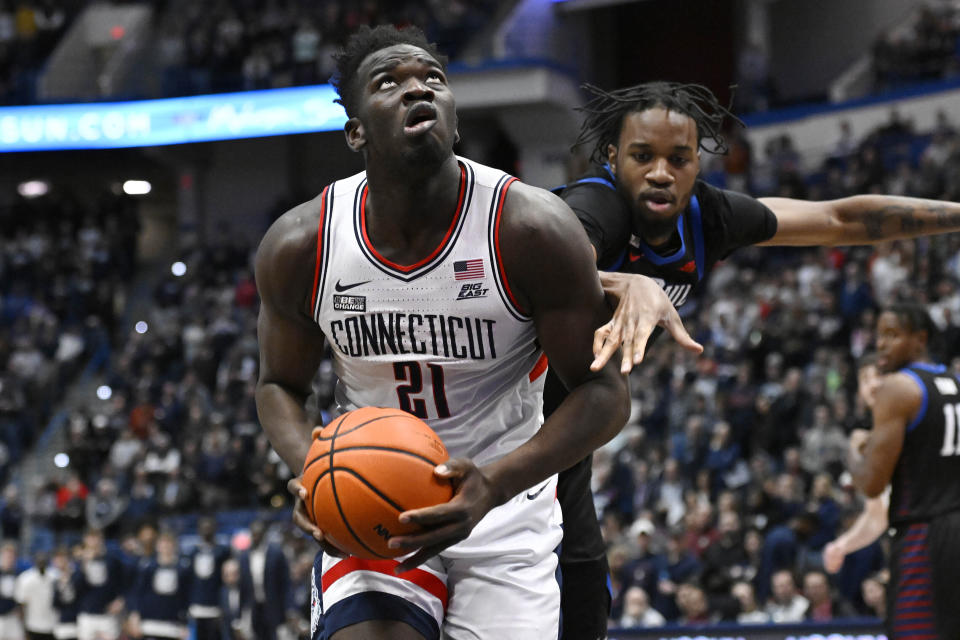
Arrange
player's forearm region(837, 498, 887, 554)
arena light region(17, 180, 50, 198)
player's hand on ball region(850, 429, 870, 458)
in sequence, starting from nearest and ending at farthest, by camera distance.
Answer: player's hand on ball region(850, 429, 870, 458) < player's forearm region(837, 498, 887, 554) < arena light region(17, 180, 50, 198)

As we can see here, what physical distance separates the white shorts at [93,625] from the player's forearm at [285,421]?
33.5ft

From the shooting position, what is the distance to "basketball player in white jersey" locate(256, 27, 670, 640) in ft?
10.6

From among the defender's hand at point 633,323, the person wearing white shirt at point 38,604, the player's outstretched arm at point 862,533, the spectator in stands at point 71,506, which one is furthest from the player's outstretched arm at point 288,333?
the spectator in stands at point 71,506

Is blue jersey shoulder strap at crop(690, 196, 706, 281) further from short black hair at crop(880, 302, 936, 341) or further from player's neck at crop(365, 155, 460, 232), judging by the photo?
short black hair at crop(880, 302, 936, 341)

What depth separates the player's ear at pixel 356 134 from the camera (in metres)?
3.28

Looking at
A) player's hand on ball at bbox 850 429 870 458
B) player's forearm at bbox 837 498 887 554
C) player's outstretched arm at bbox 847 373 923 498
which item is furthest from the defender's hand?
player's forearm at bbox 837 498 887 554

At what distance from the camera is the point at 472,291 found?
3291mm

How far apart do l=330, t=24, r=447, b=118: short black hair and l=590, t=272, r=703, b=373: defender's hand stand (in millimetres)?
764

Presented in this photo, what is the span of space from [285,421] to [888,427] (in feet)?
9.44

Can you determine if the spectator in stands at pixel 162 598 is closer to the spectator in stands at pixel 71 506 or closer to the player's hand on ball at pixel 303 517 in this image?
the spectator in stands at pixel 71 506

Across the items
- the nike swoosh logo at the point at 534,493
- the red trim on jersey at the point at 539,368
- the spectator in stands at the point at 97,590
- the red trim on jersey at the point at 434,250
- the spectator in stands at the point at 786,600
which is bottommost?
the spectator in stands at the point at 97,590

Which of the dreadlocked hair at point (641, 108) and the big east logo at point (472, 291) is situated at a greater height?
the dreadlocked hair at point (641, 108)

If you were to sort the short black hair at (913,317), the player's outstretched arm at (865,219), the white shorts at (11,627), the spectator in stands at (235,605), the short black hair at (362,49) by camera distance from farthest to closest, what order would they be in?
the white shorts at (11,627) → the spectator in stands at (235,605) → the short black hair at (913,317) → the player's outstretched arm at (865,219) → the short black hair at (362,49)

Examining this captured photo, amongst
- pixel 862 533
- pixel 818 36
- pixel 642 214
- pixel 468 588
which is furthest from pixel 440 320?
pixel 818 36
